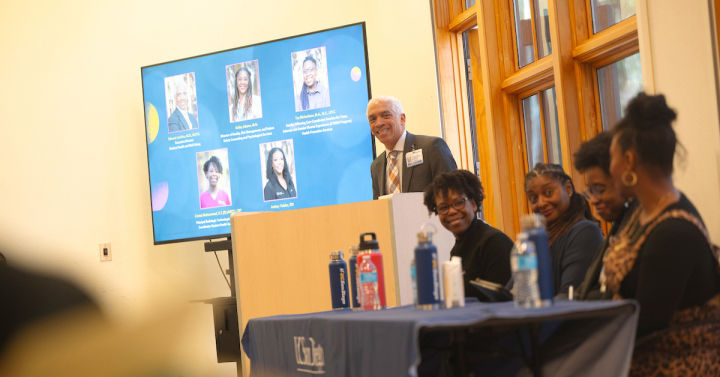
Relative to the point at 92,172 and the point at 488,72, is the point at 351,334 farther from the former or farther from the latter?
the point at 92,172

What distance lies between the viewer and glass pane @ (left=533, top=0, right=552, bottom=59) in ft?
12.3

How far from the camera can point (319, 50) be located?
453cm

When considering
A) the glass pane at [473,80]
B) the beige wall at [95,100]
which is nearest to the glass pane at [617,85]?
the glass pane at [473,80]

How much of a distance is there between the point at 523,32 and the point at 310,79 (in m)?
1.47

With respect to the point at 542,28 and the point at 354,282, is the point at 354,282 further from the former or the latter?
the point at 542,28

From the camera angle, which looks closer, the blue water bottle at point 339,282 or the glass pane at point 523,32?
the blue water bottle at point 339,282

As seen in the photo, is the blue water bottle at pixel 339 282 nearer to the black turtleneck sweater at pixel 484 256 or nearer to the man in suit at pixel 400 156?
the black turtleneck sweater at pixel 484 256

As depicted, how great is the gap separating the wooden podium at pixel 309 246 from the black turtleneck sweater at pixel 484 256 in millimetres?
636

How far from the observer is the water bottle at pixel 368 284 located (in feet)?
6.77

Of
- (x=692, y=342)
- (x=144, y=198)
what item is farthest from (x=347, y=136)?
(x=692, y=342)

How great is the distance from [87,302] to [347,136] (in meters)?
4.17

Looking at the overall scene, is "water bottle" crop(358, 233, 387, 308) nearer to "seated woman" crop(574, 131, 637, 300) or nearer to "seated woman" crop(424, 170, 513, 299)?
"seated woman" crop(424, 170, 513, 299)

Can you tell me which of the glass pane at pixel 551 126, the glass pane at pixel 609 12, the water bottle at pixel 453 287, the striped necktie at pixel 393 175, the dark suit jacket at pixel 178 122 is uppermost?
the glass pane at pixel 609 12

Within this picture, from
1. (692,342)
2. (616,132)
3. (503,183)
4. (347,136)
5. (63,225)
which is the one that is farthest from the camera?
(63,225)
